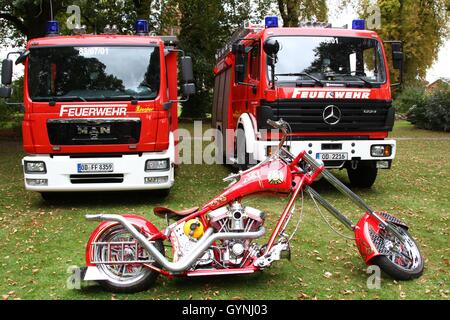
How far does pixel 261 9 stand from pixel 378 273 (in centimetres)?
2605

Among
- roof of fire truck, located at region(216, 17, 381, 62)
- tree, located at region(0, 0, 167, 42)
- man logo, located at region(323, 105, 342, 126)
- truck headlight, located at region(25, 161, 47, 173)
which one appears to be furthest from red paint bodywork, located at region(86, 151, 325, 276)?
tree, located at region(0, 0, 167, 42)

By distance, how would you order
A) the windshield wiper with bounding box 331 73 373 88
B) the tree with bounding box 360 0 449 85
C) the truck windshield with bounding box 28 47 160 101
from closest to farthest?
the truck windshield with bounding box 28 47 160 101, the windshield wiper with bounding box 331 73 373 88, the tree with bounding box 360 0 449 85

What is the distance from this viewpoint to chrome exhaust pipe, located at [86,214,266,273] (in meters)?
4.64

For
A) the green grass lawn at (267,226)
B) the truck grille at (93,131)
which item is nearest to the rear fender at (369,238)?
the green grass lawn at (267,226)

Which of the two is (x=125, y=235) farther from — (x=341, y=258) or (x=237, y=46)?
(x=237, y=46)

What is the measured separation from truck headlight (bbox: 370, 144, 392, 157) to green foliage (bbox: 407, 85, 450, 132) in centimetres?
1669

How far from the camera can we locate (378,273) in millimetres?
5051

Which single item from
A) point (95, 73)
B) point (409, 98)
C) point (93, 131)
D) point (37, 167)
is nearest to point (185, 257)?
point (93, 131)

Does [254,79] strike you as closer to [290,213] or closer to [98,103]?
[98,103]

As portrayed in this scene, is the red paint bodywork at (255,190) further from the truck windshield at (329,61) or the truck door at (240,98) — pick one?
the truck door at (240,98)

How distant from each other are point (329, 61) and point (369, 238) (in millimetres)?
4785

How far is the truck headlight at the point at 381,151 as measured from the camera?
30.1ft

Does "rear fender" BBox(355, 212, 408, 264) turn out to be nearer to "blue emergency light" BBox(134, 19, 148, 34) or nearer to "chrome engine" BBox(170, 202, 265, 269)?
"chrome engine" BBox(170, 202, 265, 269)

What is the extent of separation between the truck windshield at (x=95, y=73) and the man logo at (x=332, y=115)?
Answer: 273 cm
